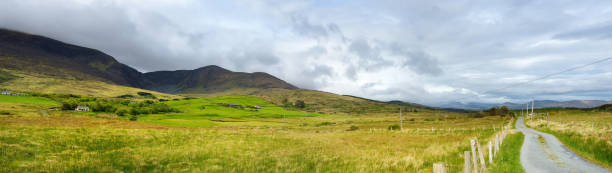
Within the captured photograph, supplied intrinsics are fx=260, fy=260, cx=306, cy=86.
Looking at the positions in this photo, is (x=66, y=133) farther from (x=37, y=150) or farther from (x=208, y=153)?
(x=208, y=153)

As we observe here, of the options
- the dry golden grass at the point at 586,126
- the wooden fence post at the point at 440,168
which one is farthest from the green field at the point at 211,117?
the dry golden grass at the point at 586,126

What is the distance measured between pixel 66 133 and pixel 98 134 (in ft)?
7.93

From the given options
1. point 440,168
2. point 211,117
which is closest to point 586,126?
point 440,168

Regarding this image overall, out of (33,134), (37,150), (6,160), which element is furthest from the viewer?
(33,134)

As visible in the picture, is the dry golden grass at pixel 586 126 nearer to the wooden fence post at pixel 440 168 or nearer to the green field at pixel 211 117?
the wooden fence post at pixel 440 168

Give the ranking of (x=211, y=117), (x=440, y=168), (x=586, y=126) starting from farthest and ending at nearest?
1. (x=211, y=117)
2. (x=586, y=126)
3. (x=440, y=168)

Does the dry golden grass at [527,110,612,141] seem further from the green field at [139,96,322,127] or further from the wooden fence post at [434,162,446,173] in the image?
the green field at [139,96,322,127]

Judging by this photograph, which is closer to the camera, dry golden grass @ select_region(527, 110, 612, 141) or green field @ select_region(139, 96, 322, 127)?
dry golden grass @ select_region(527, 110, 612, 141)

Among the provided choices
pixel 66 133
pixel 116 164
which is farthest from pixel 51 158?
pixel 66 133

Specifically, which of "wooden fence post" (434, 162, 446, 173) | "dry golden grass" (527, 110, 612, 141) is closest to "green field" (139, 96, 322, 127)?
"wooden fence post" (434, 162, 446, 173)

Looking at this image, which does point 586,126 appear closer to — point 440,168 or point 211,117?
point 440,168

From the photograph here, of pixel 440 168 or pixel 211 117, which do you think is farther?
Answer: pixel 211 117

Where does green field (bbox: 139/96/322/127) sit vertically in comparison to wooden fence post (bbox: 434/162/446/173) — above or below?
below

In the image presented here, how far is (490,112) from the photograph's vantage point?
470 feet
